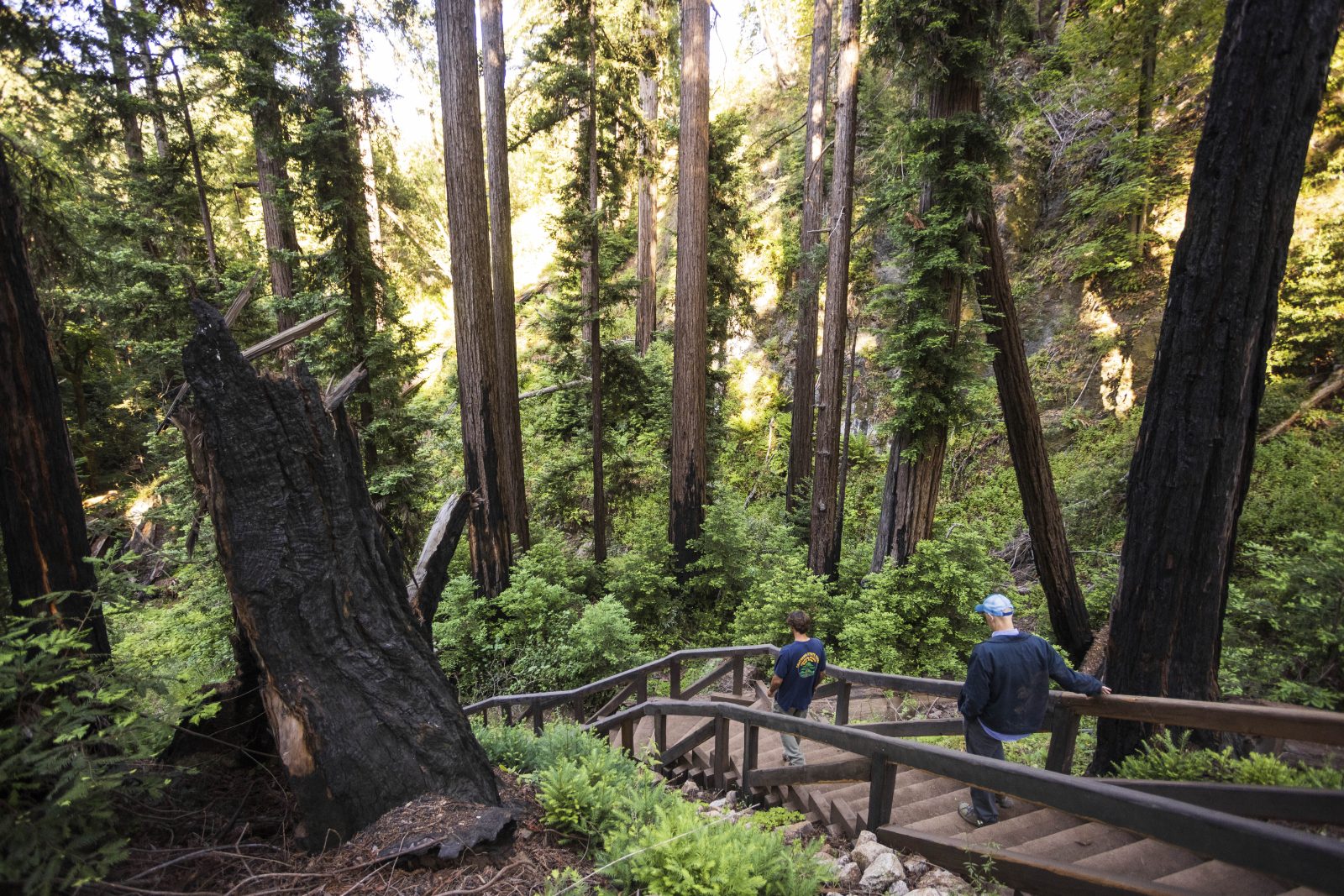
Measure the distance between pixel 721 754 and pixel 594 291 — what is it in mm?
9189

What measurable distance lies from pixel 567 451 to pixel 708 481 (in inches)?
163

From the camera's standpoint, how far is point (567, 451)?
1546 centimetres

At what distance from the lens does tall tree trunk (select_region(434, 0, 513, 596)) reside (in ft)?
30.6

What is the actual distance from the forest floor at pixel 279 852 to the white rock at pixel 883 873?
63.1 inches

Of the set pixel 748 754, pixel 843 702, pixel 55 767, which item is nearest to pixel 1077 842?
pixel 748 754

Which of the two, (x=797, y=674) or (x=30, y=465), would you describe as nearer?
(x=30, y=465)

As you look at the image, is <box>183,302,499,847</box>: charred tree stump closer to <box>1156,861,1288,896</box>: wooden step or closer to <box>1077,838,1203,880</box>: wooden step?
<box>1077,838,1203,880</box>: wooden step

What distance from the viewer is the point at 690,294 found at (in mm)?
12031

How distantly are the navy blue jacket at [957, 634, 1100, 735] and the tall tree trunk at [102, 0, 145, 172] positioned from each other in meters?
11.3

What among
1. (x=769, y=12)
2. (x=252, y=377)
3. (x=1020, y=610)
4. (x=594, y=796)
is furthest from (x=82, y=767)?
(x=769, y=12)

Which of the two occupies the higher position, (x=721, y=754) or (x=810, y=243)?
(x=810, y=243)

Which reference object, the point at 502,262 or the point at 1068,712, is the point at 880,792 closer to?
the point at 1068,712

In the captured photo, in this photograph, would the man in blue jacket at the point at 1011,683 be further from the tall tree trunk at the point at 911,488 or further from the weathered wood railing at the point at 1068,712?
the tall tree trunk at the point at 911,488

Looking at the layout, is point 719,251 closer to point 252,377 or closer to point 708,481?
point 708,481
